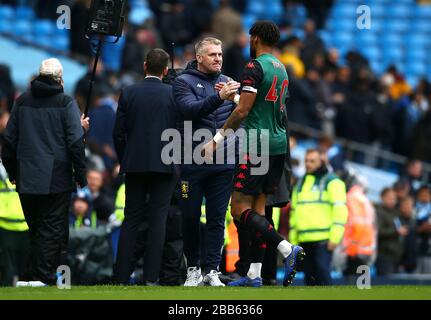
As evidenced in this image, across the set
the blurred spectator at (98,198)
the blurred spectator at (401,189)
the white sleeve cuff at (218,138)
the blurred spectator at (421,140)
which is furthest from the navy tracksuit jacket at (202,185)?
the blurred spectator at (421,140)

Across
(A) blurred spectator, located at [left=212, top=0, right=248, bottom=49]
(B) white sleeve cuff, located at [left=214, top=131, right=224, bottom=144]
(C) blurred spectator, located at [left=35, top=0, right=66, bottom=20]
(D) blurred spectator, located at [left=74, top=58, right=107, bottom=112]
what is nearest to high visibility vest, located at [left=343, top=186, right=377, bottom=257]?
(D) blurred spectator, located at [left=74, top=58, right=107, bottom=112]

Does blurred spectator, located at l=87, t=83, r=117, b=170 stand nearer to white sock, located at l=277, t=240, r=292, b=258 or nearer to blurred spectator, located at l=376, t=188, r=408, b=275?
blurred spectator, located at l=376, t=188, r=408, b=275

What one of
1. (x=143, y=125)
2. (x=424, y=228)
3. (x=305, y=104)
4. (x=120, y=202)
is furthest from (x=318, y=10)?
(x=143, y=125)

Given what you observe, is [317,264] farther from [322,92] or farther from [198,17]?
[198,17]

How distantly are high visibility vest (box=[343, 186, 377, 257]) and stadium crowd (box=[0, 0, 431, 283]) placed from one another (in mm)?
1626

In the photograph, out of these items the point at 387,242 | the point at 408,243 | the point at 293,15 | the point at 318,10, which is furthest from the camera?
the point at 318,10

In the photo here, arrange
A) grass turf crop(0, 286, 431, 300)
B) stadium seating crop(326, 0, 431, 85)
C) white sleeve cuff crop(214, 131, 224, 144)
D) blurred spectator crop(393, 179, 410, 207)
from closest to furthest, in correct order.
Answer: grass turf crop(0, 286, 431, 300) → white sleeve cuff crop(214, 131, 224, 144) → blurred spectator crop(393, 179, 410, 207) → stadium seating crop(326, 0, 431, 85)

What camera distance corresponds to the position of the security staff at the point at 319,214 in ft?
50.1

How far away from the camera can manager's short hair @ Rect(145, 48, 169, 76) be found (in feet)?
42.2

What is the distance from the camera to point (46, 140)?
12.8m

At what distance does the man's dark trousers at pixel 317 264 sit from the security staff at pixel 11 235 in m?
3.12

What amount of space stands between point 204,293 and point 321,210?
14.3ft
